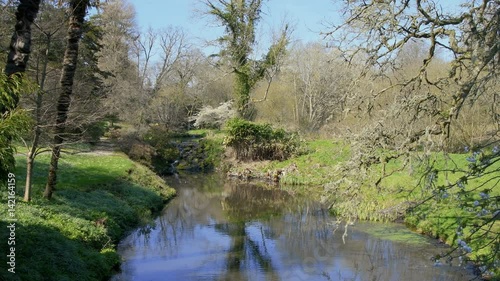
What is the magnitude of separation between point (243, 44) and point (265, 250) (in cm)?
2062

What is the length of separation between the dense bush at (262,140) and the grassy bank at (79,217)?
898cm

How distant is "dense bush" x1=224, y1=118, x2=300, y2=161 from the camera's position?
2817 cm

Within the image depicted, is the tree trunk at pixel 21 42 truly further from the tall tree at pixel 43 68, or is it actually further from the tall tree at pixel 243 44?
the tall tree at pixel 243 44

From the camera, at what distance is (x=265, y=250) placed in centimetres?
1224

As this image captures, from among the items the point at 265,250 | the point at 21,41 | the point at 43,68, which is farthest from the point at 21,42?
the point at 265,250

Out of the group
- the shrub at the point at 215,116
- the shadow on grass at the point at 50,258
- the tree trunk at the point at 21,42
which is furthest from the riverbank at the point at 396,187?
the tree trunk at the point at 21,42

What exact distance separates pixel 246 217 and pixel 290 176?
9.22 m

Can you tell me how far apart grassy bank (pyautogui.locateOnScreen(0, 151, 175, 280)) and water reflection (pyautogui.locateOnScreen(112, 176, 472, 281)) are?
75cm

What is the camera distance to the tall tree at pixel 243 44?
Result: 2986 cm

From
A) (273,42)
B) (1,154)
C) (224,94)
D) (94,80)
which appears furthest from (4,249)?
(224,94)

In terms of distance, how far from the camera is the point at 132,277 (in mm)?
9656

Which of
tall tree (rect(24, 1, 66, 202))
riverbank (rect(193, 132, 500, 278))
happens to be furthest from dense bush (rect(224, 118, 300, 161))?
tall tree (rect(24, 1, 66, 202))

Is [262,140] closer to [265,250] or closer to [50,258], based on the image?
[265,250]

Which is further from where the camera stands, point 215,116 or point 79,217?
point 215,116
